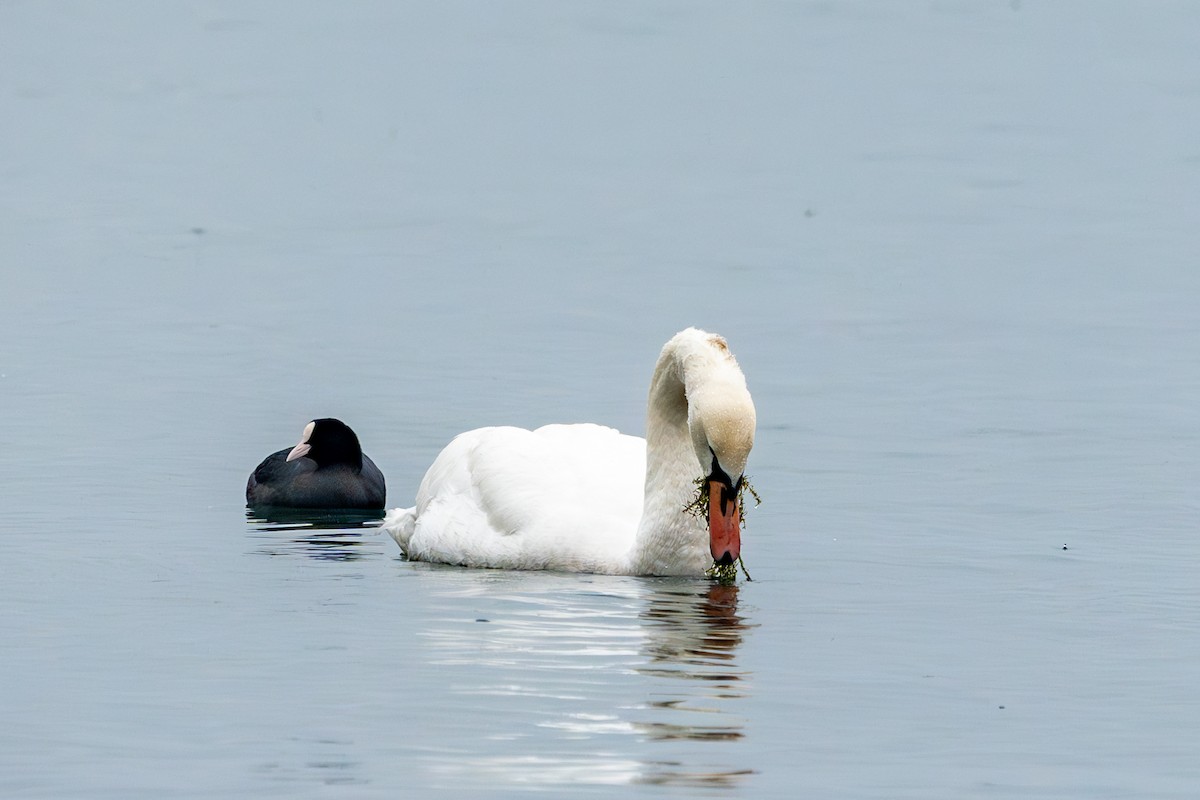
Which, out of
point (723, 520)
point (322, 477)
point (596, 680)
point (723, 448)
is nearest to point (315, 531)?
point (322, 477)

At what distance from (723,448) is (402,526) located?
3449mm

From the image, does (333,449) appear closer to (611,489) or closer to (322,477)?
(322,477)

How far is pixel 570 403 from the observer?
68.6 ft

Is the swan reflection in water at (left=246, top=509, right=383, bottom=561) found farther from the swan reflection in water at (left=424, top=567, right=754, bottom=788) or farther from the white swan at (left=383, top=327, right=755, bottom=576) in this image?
the swan reflection in water at (left=424, top=567, right=754, bottom=788)

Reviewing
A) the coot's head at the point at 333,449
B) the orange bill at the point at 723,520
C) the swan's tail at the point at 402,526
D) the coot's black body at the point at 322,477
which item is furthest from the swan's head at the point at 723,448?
the coot's head at the point at 333,449

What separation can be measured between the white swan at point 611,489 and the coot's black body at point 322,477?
2.03 metres

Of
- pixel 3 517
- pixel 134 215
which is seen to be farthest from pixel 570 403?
pixel 134 215

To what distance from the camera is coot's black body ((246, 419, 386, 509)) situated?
1853 centimetres

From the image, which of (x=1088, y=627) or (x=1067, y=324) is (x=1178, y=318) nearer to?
(x=1067, y=324)

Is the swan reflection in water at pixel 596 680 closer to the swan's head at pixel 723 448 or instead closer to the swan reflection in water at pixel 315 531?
the swan's head at pixel 723 448

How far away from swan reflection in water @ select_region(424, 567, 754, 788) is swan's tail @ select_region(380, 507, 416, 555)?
153 cm

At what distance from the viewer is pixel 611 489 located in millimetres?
15547

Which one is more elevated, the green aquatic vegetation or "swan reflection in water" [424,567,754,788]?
the green aquatic vegetation

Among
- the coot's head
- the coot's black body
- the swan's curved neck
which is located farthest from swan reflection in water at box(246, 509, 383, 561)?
the swan's curved neck
